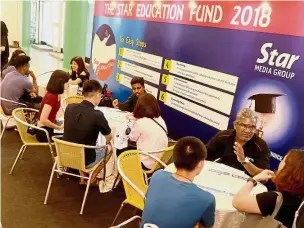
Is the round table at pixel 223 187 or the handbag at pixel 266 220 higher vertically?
the handbag at pixel 266 220

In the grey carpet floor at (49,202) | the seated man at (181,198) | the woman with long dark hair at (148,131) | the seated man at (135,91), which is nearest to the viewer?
the seated man at (181,198)

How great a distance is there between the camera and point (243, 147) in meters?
2.95

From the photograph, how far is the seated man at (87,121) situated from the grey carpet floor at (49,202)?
46 centimetres

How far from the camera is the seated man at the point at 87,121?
3148 mm

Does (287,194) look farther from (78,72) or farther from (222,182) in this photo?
(78,72)

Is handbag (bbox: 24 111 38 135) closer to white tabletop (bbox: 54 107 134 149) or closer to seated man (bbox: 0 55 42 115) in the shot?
seated man (bbox: 0 55 42 115)

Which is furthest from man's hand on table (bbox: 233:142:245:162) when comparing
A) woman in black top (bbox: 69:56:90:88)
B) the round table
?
woman in black top (bbox: 69:56:90:88)

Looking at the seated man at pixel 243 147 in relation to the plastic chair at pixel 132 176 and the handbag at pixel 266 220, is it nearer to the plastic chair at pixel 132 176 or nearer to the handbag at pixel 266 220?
the plastic chair at pixel 132 176

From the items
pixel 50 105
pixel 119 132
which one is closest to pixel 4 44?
pixel 50 105

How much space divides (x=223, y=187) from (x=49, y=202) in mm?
1775

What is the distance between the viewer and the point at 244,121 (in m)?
2.87

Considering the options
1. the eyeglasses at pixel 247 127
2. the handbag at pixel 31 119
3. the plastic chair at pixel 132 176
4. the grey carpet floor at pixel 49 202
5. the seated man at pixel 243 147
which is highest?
the eyeglasses at pixel 247 127

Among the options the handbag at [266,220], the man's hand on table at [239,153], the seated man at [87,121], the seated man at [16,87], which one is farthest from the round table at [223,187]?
the seated man at [16,87]

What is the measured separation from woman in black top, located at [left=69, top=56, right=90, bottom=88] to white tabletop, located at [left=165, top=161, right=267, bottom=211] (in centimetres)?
352
